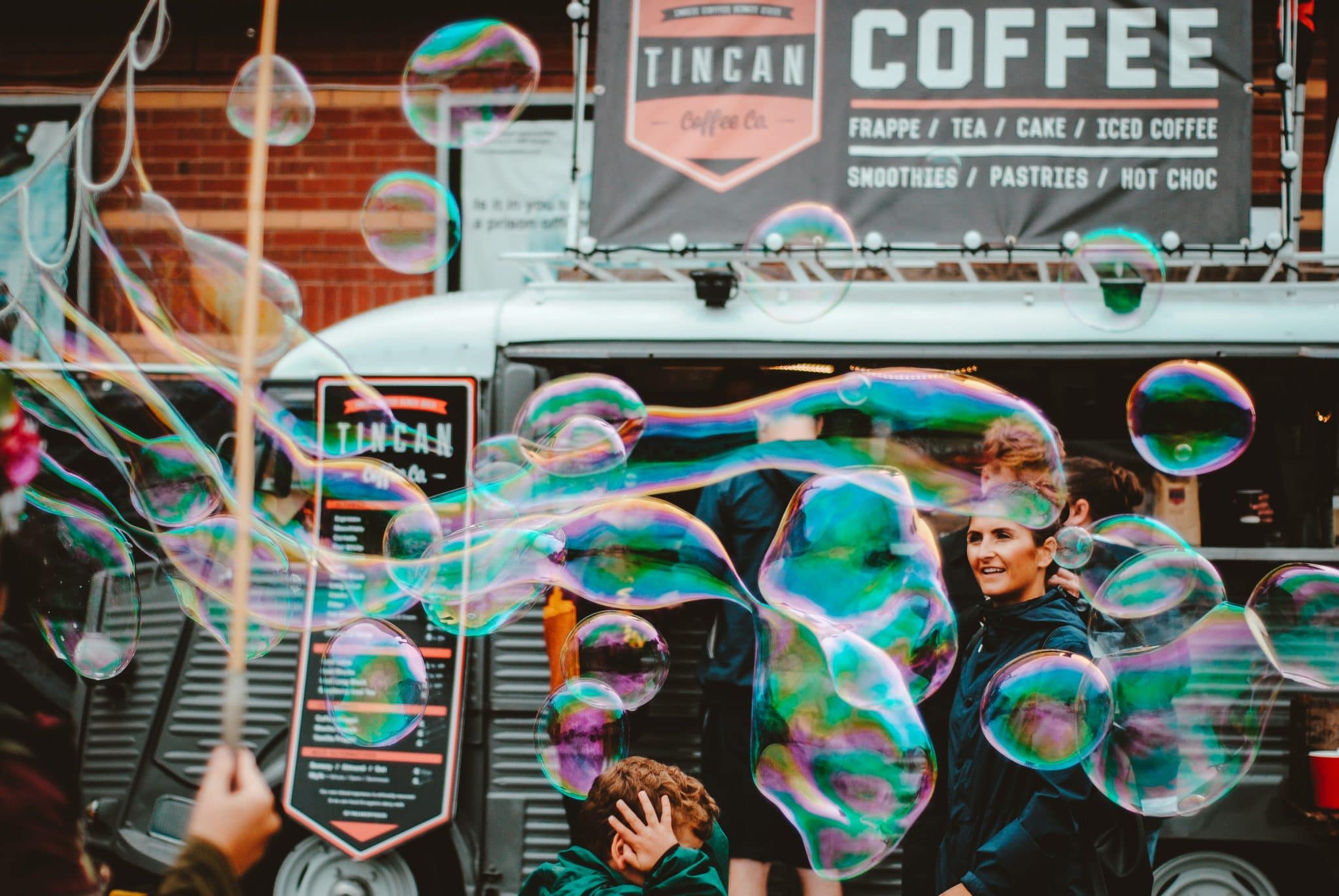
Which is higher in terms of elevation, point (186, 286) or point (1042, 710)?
point (186, 286)

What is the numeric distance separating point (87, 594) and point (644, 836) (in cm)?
280

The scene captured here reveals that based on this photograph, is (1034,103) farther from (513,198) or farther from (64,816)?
(64,816)

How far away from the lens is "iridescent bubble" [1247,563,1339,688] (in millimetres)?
3891

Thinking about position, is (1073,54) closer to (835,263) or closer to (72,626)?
(835,263)

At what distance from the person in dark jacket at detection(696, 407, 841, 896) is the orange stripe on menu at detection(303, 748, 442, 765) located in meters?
1.03

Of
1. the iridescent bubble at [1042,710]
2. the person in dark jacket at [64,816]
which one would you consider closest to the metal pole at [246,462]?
Result: the person in dark jacket at [64,816]

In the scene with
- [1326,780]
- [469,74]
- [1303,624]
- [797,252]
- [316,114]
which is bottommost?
[1326,780]

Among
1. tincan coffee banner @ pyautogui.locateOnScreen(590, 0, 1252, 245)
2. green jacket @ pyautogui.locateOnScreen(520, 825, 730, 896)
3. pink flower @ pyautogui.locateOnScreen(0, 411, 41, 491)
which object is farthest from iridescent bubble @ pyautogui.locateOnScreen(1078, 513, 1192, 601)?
pink flower @ pyautogui.locateOnScreen(0, 411, 41, 491)

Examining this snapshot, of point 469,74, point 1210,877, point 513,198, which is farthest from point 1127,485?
point 513,198

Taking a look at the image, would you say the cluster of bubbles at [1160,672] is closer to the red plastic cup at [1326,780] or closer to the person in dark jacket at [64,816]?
the red plastic cup at [1326,780]

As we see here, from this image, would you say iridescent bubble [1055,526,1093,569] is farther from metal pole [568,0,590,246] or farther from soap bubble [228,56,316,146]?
soap bubble [228,56,316,146]

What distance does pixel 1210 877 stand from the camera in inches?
167

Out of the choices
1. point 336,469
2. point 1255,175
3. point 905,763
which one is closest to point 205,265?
point 336,469

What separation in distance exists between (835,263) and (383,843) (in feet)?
9.22
